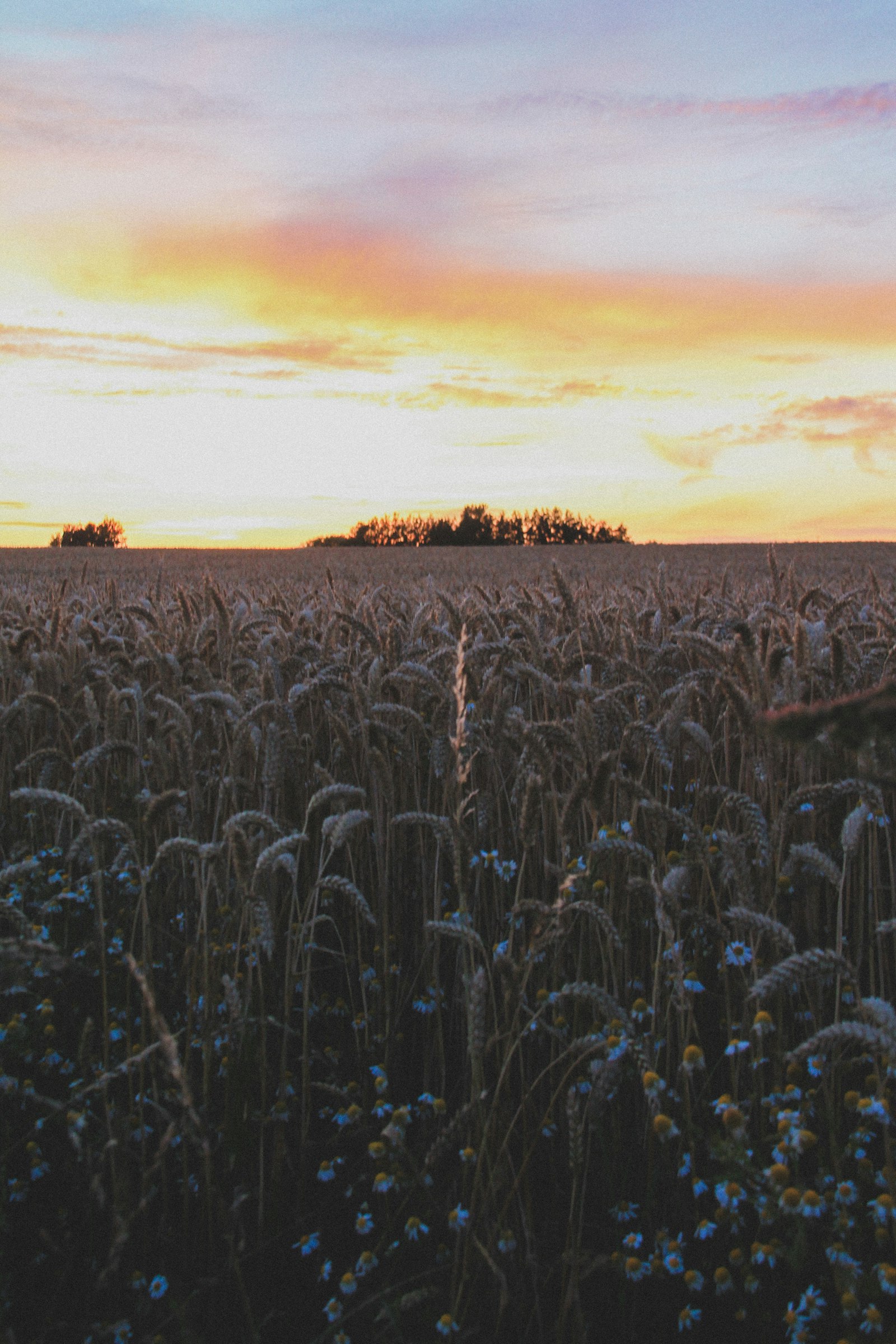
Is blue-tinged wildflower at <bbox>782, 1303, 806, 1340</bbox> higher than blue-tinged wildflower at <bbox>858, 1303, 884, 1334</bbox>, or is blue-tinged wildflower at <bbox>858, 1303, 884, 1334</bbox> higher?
blue-tinged wildflower at <bbox>858, 1303, 884, 1334</bbox>

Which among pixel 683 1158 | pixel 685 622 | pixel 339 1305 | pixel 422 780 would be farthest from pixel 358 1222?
pixel 685 622

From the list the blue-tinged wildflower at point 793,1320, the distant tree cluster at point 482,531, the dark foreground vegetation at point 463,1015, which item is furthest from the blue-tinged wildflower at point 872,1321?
the distant tree cluster at point 482,531

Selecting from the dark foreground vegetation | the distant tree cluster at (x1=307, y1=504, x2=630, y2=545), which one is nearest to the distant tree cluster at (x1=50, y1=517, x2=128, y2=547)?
the distant tree cluster at (x1=307, y1=504, x2=630, y2=545)

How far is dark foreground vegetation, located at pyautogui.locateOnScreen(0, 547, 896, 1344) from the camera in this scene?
206 centimetres

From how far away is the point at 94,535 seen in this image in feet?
240

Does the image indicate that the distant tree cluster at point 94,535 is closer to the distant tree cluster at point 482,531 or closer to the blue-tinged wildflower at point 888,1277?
the distant tree cluster at point 482,531

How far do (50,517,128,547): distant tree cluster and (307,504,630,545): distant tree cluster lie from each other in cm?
1532

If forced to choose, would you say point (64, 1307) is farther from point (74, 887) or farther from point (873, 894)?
point (873, 894)

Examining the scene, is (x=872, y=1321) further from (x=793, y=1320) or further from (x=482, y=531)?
(x=482, y=531)

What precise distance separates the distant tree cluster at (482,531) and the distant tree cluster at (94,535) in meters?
15.3

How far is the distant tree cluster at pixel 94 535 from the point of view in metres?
72.9

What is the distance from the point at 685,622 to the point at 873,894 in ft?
7.22

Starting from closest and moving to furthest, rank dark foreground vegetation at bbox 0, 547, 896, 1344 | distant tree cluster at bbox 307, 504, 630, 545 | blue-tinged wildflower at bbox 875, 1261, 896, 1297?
1. blue-tinged wildflower at bbox 875, 1261, 896, 1297
2. dark foreground vegetation at bbox 0, 547, 896, 1344
3. distant tree cluster at bbox 307, 504, 630, 545

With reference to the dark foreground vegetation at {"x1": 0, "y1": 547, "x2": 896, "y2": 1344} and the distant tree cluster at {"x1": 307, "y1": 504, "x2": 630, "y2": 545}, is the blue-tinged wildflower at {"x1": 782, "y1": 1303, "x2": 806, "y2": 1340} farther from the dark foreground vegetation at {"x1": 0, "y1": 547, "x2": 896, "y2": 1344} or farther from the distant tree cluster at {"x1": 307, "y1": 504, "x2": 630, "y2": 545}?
the distant tree cluster at {"x1": 307, "y1": 504, "x2": 630, "y2": 545}
